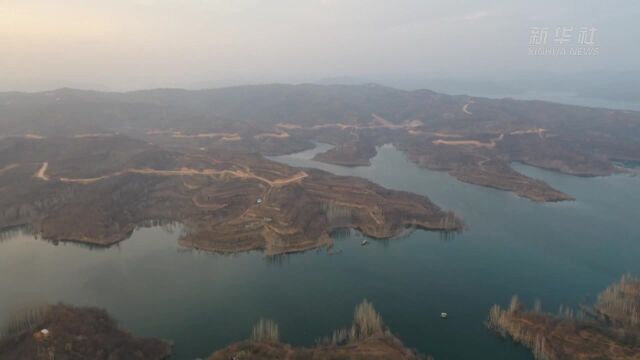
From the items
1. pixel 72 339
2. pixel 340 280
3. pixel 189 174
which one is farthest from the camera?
pixel 189 174

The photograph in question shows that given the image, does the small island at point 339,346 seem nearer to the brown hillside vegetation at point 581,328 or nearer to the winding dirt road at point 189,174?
the brown hillside vegetation at point 581,328

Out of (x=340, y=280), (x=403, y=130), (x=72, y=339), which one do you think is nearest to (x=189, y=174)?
(x=340, y=280)

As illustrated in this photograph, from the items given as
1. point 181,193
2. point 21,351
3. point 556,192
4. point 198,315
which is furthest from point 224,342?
point 556,192

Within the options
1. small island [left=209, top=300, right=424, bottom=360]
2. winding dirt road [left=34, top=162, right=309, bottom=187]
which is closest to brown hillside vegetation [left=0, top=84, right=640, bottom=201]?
winding dirt road [left=34, top=162, right=309, bottom=187]

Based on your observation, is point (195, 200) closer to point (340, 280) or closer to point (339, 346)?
point (340, 280)

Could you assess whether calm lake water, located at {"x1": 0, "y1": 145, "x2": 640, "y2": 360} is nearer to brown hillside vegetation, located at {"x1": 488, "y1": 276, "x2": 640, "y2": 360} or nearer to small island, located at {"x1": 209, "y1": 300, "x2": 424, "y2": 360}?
brown hillside vegetation, located at {"x1": 488, "y1": 276, "x2": 640, "y2": 360}

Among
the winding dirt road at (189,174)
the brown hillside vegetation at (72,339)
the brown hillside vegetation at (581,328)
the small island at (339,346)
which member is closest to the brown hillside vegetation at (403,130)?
the winding dirt road at (189,174)
